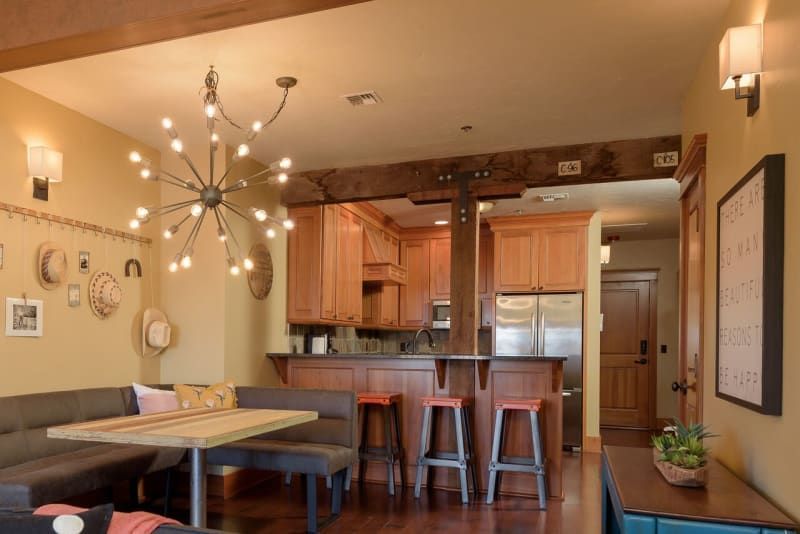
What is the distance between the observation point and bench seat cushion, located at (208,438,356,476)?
3.65m

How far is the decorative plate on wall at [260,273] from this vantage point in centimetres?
495

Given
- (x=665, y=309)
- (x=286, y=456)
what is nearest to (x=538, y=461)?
(x=286, y=456)

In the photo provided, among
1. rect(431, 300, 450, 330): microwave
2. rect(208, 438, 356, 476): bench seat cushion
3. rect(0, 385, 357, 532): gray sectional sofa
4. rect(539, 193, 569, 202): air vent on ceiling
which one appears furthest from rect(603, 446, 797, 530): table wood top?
rect(431, 300, 450, 330): microwave

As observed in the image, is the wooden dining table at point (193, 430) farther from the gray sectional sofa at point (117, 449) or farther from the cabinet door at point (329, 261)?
the cabinet door at point (329, 261)

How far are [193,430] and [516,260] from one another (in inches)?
190

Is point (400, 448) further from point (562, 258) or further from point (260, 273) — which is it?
point (562, 258)

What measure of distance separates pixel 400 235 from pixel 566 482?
3.99 metres

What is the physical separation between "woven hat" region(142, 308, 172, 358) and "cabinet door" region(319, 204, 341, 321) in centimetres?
141

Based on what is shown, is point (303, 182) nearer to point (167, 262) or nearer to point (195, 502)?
point (167, 262)

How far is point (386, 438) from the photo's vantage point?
15.3 feet

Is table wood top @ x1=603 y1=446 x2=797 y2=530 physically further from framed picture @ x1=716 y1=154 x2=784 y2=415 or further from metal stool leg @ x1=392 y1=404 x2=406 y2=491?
metal stool leg @ x1=392 y1=404 x2=406 y2=491

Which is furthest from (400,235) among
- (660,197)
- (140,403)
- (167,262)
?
(140,403)

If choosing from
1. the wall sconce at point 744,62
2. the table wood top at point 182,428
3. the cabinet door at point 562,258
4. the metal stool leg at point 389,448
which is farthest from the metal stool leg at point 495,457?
the cabinet door at point 562,258

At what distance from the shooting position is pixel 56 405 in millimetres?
3492
